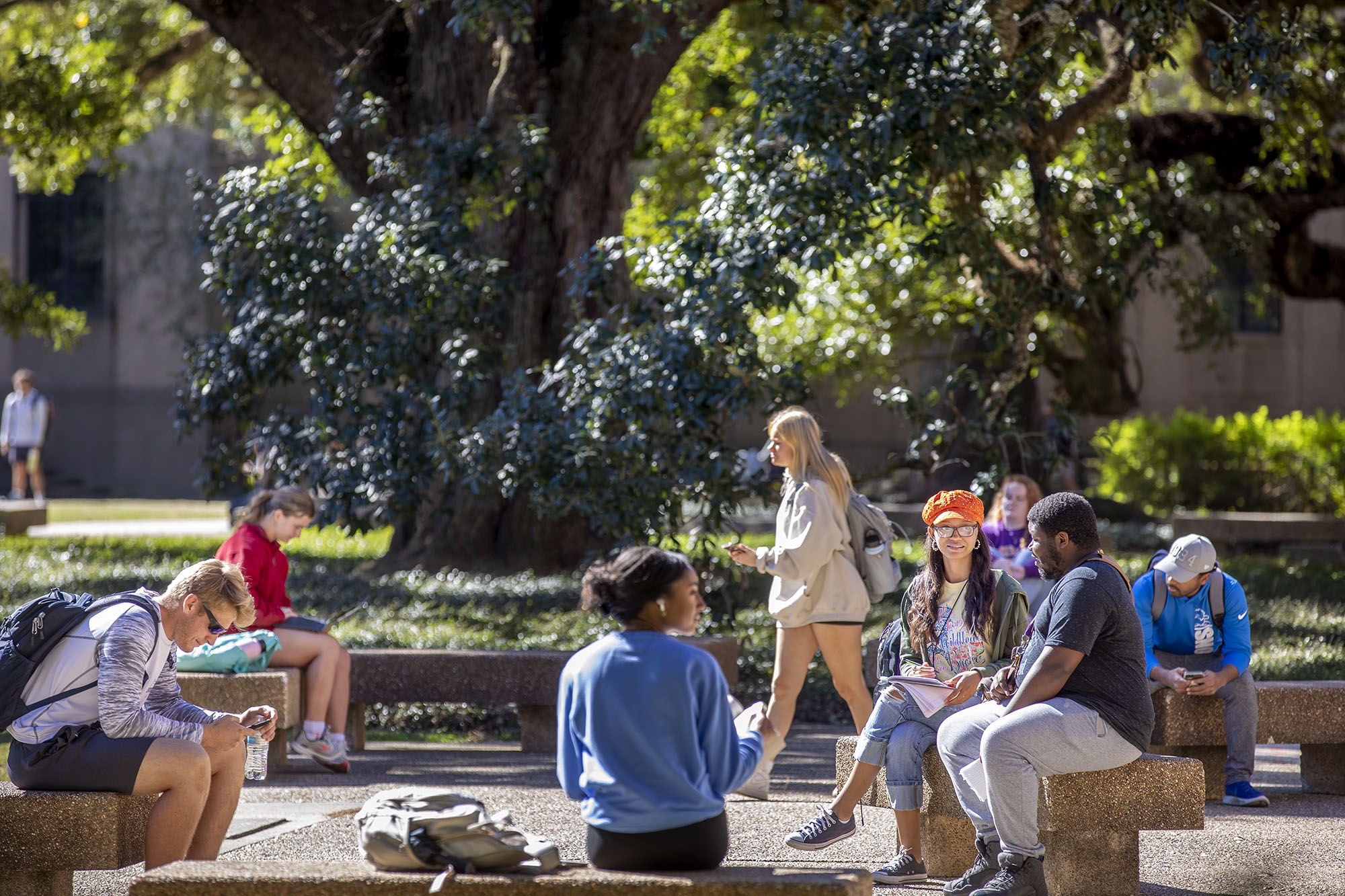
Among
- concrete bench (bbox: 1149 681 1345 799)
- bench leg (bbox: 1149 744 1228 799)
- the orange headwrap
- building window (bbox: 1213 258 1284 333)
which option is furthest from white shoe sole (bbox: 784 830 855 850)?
building window (bbox: 1213 258 1284 333)

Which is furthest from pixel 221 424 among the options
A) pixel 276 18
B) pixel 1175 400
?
pixel 1175 400

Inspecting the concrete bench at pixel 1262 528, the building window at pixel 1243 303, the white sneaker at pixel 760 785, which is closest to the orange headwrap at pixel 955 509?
the white sneaker at pixel 760 785

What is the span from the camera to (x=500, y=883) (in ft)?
12.1

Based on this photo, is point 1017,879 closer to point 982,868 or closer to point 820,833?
point 982,868

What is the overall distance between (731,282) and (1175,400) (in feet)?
71.8

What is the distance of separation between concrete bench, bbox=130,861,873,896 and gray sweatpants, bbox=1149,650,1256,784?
3405 mm

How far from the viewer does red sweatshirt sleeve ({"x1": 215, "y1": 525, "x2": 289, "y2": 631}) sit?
289 inches

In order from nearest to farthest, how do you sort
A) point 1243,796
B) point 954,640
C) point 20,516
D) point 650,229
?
point 954,640
point 1243,796
point 650,229
point 20,516

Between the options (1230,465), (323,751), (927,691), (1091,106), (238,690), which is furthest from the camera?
(1230,465)

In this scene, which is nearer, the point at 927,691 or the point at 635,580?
the point at 635,580

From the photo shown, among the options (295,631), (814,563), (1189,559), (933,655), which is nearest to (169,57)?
(295,631)

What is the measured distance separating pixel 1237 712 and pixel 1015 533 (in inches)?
68.4

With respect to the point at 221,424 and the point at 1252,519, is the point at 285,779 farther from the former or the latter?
the point at 1252,519

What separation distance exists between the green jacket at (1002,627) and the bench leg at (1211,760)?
187cm
